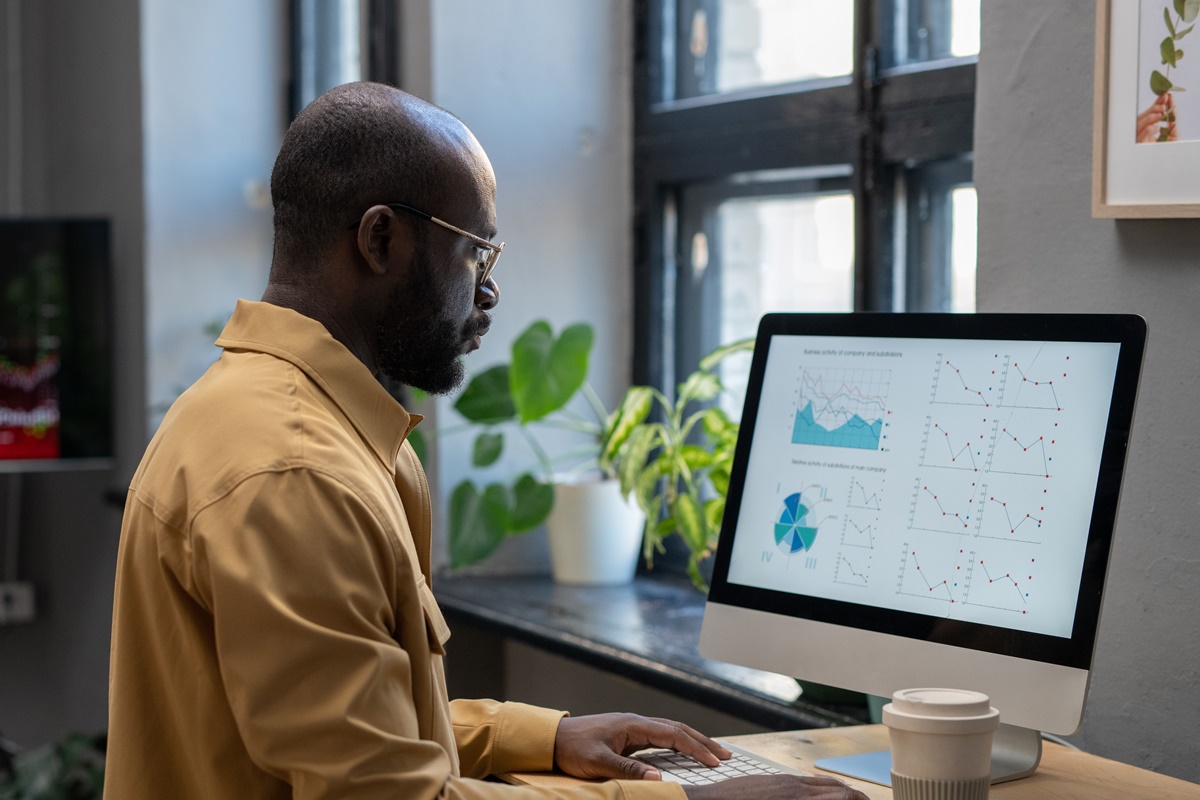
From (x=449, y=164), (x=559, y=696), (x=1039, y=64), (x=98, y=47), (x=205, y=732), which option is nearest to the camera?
(x=205, y=732)

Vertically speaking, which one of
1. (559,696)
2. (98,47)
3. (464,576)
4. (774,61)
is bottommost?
(559,696)

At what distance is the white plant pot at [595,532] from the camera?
8.44 feet

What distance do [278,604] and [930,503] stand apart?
638mm

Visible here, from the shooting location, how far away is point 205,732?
1022 mm

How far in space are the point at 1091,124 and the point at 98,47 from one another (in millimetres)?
2955

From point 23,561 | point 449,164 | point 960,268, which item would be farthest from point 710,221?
point 23,561

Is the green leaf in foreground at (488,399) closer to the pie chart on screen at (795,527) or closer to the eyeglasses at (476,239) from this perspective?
the pie chart on screen at (795,527)

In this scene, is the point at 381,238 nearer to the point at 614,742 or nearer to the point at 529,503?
the point at 614,742

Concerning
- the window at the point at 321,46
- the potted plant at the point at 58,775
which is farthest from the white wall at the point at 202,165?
the potted plant at the point at 58,775

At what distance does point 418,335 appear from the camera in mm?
1190

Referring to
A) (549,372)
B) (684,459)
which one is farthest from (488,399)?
(684,459)

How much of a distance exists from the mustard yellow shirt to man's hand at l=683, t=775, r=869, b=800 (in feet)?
0.11

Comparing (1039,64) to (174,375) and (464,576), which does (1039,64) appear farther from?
(174,375)

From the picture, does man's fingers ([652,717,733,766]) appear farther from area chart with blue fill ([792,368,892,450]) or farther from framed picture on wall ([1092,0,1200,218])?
framed picture on wall ([1092,0,1200,218])
